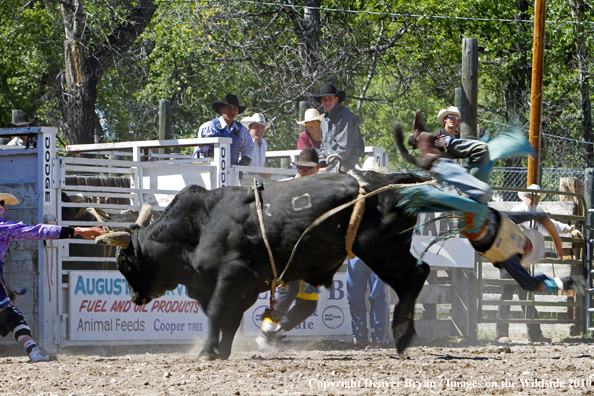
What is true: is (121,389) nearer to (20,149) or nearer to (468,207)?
(468,207)

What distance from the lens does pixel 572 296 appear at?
9234mm

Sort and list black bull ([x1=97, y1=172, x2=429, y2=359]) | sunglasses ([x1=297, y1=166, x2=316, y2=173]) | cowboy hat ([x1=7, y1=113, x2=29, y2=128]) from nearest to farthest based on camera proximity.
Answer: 1. black bull ([x1=97, y1=172, x2=429, y2=359])
2. sunglasses ([x1=297, y1=166, x2=316, y2=173])
3. cowboy hat ([x1=7, y1=113, x2=29, y2=128])

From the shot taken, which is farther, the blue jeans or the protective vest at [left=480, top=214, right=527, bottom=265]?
the blue jeans

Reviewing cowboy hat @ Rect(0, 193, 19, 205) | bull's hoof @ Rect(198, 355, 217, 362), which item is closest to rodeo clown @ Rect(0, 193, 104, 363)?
cowboy hat @ Rect(0, 193, 19, 205)

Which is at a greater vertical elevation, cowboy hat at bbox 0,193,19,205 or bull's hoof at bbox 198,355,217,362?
cowboy hat at bbox 0,193,19,205

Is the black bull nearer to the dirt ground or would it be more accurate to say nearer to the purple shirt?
the dirt ground

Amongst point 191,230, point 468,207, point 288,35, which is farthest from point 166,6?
point 468,207

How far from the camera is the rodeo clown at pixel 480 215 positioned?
16.3ft

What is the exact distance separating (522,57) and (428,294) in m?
12.5

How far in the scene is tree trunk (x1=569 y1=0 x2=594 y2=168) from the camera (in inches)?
717

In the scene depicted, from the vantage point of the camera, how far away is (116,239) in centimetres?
557

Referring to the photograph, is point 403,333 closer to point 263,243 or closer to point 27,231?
point 263,243

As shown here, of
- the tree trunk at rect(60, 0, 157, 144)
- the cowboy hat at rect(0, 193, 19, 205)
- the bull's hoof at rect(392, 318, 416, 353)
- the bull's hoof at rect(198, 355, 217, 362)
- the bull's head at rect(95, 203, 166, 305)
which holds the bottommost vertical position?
the bull's hoof at rect(198, 355, 217, 362)

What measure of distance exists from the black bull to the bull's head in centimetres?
2
